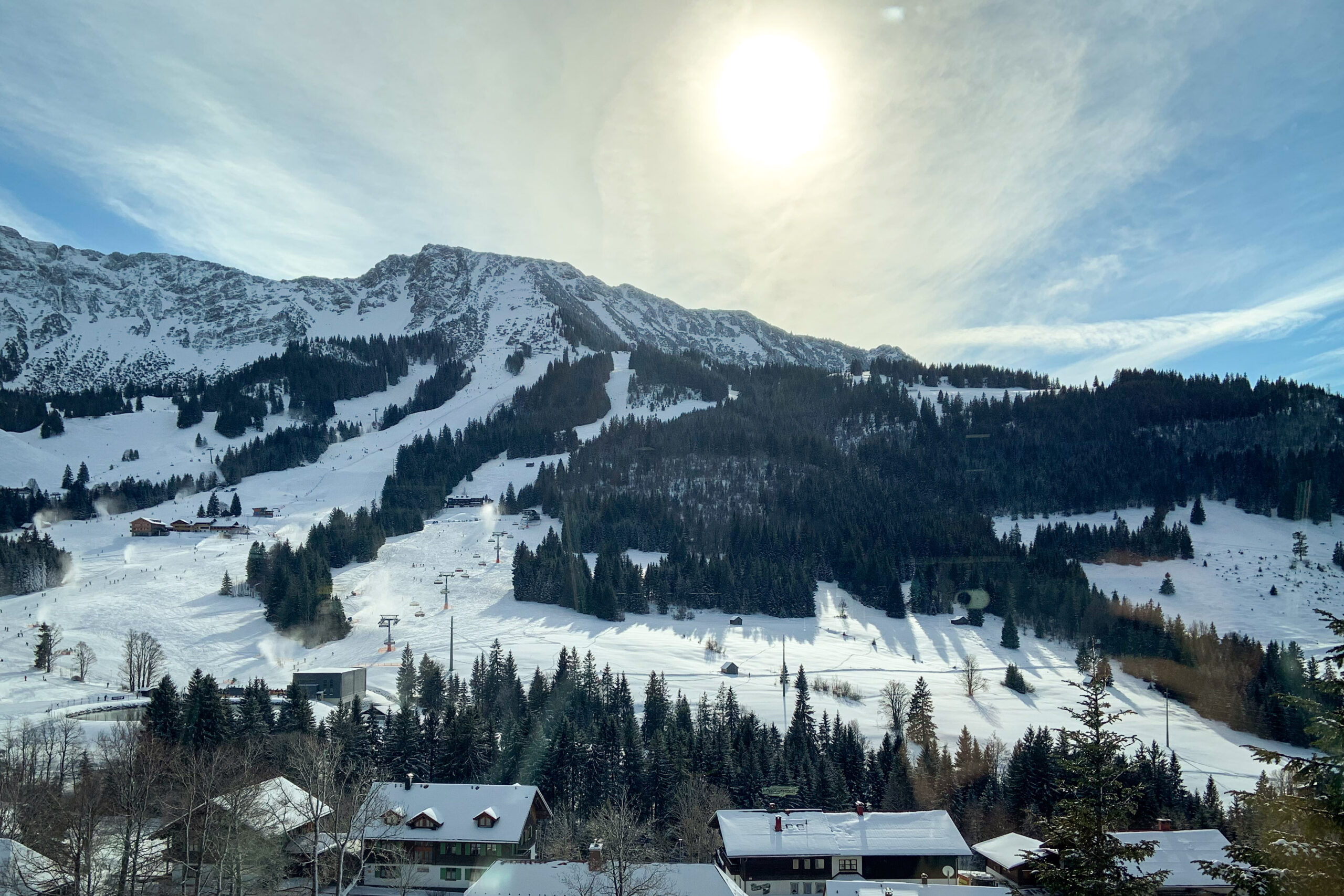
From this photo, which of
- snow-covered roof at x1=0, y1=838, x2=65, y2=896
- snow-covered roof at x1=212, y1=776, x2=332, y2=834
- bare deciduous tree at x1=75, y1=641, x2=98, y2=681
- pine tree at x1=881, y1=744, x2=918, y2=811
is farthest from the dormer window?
bare deciduous tree at x1=75, y1=641, x2=98, y2=681

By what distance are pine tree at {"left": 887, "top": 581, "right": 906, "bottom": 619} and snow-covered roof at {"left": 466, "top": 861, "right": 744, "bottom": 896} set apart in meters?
80.7

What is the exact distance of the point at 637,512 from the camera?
454 ft

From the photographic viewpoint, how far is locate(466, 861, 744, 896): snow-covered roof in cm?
2981

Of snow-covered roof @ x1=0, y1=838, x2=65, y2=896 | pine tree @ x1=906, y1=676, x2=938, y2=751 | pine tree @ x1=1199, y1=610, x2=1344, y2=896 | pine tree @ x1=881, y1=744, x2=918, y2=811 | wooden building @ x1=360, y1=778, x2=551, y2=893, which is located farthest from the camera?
pine tree @ x1=906, y1=676, x2=938, y2=751

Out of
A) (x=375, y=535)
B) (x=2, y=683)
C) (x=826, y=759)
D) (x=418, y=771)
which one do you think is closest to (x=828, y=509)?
(x=375, y=535)

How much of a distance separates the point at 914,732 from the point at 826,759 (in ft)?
48.3

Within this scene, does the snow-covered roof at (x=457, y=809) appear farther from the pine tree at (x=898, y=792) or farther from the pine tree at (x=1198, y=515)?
the pine tree at (x=1198, y=515)

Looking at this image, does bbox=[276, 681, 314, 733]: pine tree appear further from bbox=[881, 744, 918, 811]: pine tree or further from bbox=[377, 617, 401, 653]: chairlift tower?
bbox=[881, 744, 918, 811]: pine tree

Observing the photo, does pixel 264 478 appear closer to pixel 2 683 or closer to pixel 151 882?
pixel 2 683

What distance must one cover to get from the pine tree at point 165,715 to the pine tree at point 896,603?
282ft

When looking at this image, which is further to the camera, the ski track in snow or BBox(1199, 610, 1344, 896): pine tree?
the ski track in snow

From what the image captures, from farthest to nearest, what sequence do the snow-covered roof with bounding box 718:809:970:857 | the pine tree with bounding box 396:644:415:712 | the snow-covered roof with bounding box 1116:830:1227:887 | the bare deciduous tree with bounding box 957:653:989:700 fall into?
the bare deciduous tree with bounding box 957:653:989:700 → the pine tree with bounding box 396:644:415:712 → the snow-covered roof with bounding box 718:809:970:857 → the snow-covered roof with bounding box 1116:830:1227:887

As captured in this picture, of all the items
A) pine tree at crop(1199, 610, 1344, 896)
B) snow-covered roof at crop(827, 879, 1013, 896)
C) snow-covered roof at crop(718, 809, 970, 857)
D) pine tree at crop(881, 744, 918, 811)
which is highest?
pine tree at crop(1199, 610, 1344, 896)

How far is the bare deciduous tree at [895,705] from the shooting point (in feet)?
201
